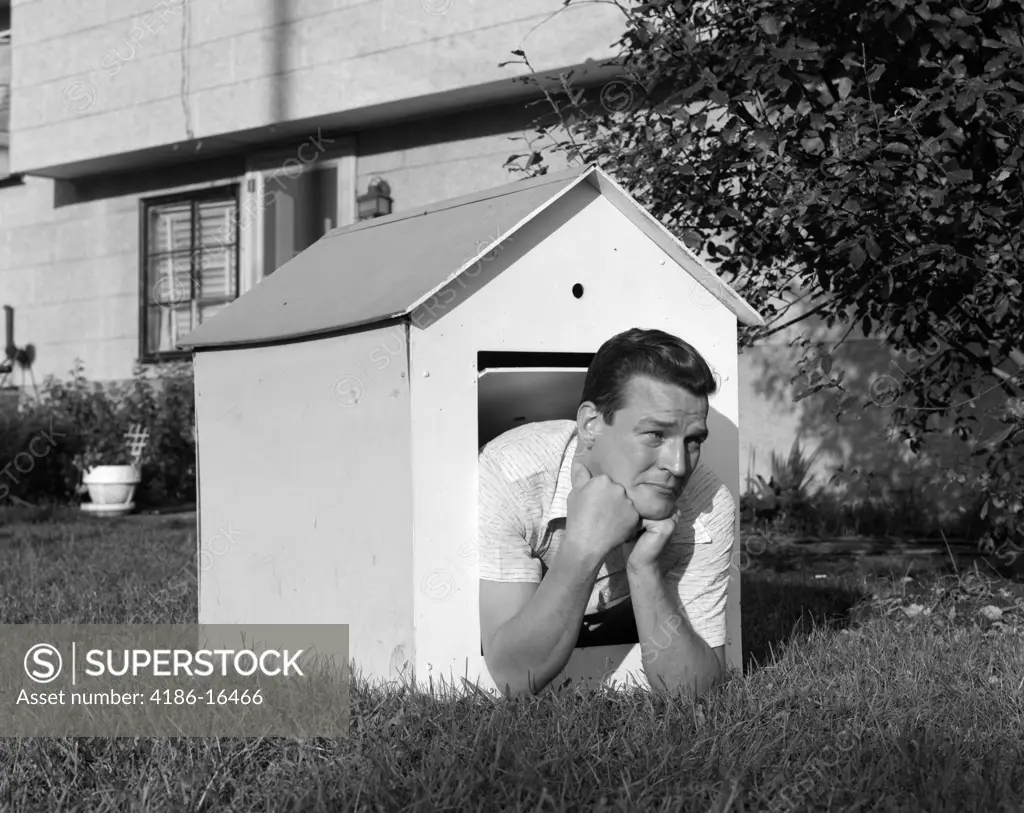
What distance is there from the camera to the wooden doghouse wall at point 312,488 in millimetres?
2934

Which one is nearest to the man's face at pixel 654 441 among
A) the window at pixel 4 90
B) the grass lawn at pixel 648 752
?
the grass lawn at pixel 648 752

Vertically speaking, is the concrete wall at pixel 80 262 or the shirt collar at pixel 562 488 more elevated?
the concrete wall at pixel 80 262

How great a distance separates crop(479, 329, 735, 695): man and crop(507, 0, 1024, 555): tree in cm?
95

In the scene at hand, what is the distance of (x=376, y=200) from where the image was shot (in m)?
9.63

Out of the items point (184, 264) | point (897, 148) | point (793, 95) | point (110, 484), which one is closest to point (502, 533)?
point (897, 148)

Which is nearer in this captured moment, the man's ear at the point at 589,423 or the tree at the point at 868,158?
the man's ear at the point at 589,423

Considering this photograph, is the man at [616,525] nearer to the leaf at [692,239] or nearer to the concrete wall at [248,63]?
the leaf at [692,239]

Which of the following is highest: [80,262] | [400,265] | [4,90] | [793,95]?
[4,90]

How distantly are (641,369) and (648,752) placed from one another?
0.83 m

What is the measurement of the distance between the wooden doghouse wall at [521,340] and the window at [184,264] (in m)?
8.01

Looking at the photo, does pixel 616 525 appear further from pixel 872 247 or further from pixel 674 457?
pixel 872 247

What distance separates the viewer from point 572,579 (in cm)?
275

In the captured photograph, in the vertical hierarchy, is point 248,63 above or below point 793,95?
above

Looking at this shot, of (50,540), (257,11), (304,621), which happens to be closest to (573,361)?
(304,621)
